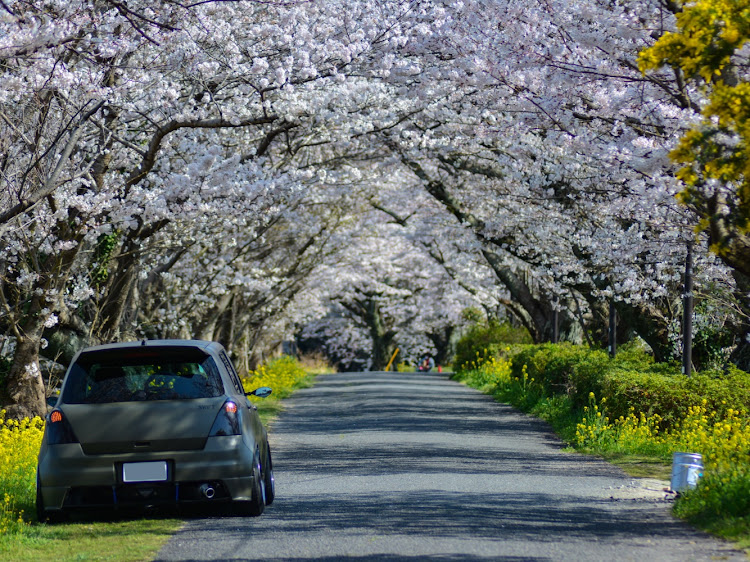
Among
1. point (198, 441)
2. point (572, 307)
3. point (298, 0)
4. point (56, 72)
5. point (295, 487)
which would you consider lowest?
point (295, 487)

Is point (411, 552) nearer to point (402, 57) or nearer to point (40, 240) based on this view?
point (40, 240)

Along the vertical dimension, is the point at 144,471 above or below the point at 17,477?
above

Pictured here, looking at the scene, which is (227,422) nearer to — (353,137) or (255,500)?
(255,500)

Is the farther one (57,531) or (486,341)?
(486,341)

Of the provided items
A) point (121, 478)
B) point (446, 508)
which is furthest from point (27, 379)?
point (446, 508)

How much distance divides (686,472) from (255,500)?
387 cm

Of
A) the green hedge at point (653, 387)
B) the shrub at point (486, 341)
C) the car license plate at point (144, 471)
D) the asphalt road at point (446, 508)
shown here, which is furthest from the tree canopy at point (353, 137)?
the shrub at point (486, 341)

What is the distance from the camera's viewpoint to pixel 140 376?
28.8ft

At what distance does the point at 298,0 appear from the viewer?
13.6 m

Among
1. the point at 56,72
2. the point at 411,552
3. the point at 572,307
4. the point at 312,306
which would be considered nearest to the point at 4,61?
the point at 56,72

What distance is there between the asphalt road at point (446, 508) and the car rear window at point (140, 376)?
112 cm

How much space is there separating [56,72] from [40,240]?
3.56 metres

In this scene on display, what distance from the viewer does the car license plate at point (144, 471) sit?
834 centimetres

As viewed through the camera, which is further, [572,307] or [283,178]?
[572,307]
